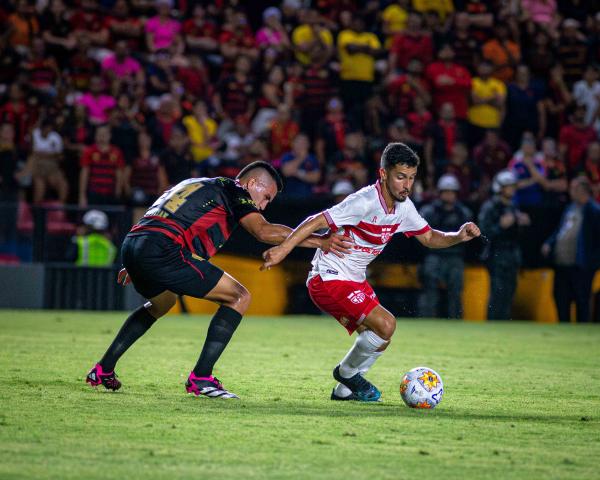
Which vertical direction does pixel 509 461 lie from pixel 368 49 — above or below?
below

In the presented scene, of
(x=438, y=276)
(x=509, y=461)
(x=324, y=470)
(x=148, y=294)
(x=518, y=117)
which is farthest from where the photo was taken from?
(x=518, y=117)

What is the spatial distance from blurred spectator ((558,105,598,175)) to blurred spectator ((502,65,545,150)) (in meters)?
0.77

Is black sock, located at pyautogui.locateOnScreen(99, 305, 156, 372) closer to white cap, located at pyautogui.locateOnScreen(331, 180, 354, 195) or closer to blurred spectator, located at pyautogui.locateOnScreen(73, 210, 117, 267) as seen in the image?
white cap, located at pyautogui.locateOnScreen(331, 180, 354, 195)

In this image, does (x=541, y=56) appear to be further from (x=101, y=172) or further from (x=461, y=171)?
(x=101, y=172)

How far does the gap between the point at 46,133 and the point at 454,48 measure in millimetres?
7902

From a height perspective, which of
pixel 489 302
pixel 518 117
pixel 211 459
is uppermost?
pixel 518 117

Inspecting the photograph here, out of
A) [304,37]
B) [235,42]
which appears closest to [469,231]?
[304,37]

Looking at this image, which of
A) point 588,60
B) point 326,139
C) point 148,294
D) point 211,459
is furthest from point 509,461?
point 588,60

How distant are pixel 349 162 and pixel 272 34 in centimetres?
369

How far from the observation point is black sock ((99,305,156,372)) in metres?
8.22

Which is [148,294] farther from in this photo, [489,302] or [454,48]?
[454,48]

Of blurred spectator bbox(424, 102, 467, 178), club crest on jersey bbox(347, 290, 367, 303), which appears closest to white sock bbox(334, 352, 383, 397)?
club crest on jersey bbox(347, 290, 367, 303)

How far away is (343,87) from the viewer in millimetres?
20047

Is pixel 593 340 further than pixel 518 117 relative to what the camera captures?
No
